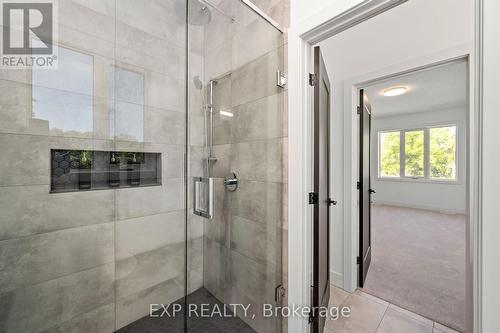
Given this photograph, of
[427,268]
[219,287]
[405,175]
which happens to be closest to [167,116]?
[219,287]

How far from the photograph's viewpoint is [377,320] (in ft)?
5.91

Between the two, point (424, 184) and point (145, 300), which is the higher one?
A: point (424, 184)

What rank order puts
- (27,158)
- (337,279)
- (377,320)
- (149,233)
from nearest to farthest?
(27,158) → (149,233) → (377,320) → (337,279)

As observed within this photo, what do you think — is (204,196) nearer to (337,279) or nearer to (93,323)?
(93,323)

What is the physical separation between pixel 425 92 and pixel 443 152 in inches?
95.5

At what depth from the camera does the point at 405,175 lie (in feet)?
20.7

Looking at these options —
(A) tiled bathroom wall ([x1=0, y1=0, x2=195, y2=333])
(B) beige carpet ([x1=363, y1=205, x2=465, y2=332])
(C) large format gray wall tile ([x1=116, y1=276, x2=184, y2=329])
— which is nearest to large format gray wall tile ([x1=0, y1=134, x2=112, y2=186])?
(A) tiled bathroom wall ([x1=0, y1=0, x2=195, y2=333])

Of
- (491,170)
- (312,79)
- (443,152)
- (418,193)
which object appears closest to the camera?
(491,170)

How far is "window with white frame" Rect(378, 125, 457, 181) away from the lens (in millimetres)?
5543

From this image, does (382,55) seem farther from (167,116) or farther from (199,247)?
(199,247)

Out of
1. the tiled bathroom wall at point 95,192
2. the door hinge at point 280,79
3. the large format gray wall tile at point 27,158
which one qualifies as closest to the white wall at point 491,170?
the door hinge at point 280,79

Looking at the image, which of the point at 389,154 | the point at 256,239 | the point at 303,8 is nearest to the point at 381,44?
the point at 303,8

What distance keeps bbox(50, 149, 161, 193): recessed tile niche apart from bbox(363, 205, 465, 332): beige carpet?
2491 millimetres

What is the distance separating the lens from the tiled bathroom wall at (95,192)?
1.21 meters
